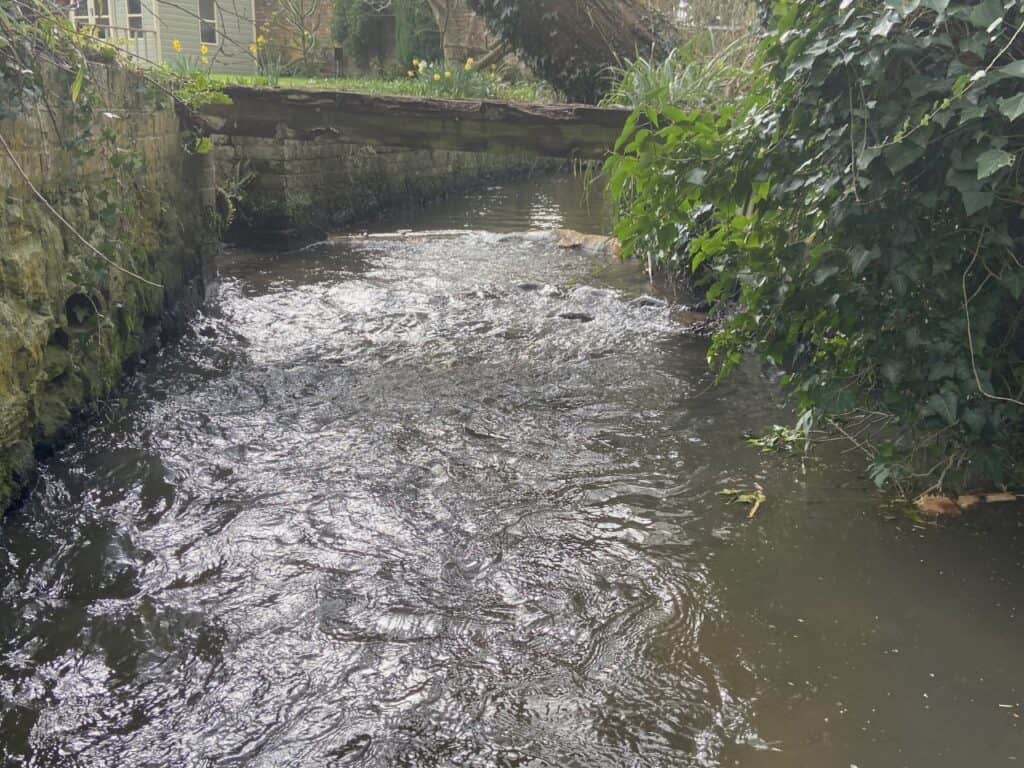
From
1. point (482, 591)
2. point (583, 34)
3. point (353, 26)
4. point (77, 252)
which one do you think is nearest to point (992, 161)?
point (482, 591)

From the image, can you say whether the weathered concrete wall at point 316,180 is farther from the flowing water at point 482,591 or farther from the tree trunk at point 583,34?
the flowing water at point 482,591

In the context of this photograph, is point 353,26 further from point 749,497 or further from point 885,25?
point 885,25

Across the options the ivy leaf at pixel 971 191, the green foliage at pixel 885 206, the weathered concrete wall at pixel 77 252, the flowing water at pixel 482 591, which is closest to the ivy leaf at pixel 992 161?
the green foliage at pixel 885 206

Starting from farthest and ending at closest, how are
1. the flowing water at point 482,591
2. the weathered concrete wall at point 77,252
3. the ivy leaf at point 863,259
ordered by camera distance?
the weathered concrete wall at point 77,252
the ivy leaf at point 863,259
the flowing water at point 482,591

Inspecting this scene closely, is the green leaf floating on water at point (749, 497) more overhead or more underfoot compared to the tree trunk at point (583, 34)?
more underfoot

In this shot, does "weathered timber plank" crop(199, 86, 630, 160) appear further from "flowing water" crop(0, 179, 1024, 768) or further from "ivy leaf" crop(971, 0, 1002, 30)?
"ivy leaf" crop(971, 0, 1002, 30)

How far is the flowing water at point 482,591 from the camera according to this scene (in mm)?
2697

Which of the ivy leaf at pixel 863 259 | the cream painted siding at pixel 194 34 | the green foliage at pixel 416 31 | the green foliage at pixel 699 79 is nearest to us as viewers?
the ivy leaf at pixel 863 259

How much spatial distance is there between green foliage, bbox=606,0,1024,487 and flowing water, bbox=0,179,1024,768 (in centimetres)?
63

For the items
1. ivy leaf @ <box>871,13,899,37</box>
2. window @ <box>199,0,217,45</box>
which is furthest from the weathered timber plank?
window @ <box>199,0,217,45</box>

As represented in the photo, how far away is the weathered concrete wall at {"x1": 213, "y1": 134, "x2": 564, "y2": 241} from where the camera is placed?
11008mm

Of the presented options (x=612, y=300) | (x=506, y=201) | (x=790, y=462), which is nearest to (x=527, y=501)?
(x=790, y=462)

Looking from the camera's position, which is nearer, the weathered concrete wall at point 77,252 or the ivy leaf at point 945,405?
the ivy leaf at point 945,405

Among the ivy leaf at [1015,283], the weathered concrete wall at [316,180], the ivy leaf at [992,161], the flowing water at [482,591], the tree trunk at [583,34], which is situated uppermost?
the tree trunk at [583,34]
